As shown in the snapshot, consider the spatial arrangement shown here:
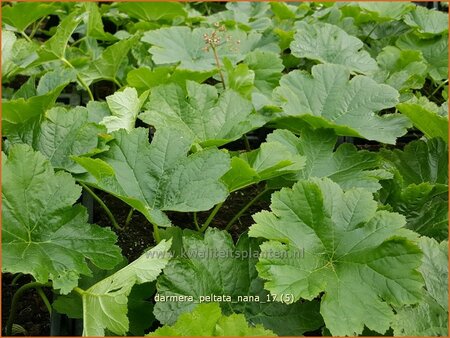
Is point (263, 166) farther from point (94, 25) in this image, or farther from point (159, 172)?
point (94, 25)

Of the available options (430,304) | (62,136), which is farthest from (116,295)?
(430,304)

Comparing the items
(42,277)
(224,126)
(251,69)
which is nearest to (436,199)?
(224,126)

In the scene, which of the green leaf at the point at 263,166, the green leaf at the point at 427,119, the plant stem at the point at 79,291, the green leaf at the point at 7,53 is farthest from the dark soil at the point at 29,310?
the green leaf at the point at 427,119

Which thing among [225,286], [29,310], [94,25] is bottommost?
[29,310]

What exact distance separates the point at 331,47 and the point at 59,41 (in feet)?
3.08

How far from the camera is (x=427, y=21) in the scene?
2.54 metres

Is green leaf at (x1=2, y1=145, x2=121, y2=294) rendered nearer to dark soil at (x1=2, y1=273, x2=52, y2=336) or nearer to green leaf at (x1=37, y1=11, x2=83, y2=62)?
dark soil at (x1=2, y1=273, x2=52, y2=336)

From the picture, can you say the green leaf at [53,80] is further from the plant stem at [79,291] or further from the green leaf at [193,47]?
the plant stem at [79,291]

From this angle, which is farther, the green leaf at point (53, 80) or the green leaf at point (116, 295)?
the green leaf at point (53, 80)

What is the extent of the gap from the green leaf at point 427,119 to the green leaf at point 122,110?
75 centimetres

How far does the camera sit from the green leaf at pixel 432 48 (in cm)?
239

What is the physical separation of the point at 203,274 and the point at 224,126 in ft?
1.63

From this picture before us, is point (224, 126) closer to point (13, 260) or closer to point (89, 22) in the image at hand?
point (13, 260)

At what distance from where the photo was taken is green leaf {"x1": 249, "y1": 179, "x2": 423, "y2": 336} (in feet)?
4.39
